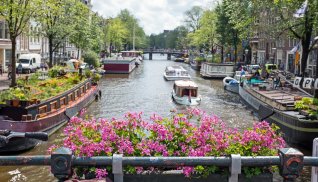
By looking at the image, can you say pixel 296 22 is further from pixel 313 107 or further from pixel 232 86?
pixel 232 86

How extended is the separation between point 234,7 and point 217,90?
11.5 metres

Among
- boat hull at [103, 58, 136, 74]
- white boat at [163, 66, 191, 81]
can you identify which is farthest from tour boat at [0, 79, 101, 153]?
boat hull at [103, 58, 136, 74]

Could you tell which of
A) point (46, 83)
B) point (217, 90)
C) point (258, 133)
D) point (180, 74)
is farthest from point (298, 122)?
point (180, 74)

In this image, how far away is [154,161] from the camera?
4945 millimetres

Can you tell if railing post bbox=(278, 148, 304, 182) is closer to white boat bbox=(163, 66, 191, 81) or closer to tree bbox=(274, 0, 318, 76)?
Answer: tree bbox=(274, 0, 318, 76)

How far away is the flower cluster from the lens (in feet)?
19.8

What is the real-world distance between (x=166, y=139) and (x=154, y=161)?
4.61 ft

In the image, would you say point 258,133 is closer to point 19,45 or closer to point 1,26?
point 1,26

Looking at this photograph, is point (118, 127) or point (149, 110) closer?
point (118, 127)

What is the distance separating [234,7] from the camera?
118ft

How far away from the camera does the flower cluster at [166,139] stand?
6043mm

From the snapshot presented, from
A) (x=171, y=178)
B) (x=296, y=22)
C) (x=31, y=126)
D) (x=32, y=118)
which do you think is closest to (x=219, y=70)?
(x=296, y=22)

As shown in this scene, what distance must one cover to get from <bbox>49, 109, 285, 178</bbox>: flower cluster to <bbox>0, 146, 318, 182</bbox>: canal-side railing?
1.98ft

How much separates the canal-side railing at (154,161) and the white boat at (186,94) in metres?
28.1
